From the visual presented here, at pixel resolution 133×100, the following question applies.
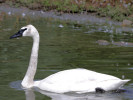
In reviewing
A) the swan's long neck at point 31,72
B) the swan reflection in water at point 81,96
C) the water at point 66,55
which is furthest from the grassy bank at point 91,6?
the swan reflection in water at point 81,96

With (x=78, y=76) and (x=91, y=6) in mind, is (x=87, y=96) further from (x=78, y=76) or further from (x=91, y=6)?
(x=91, y=6)

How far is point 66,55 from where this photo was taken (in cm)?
1262

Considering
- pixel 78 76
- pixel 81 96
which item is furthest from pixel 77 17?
pixel 81 96

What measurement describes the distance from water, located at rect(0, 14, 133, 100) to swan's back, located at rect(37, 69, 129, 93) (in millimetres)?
123

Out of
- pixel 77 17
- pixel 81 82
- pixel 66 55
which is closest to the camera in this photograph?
pixel 81 82

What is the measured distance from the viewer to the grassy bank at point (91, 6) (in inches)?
883

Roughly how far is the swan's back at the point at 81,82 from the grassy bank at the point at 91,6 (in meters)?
13.2

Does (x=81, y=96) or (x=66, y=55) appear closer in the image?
(x=81, y=96)

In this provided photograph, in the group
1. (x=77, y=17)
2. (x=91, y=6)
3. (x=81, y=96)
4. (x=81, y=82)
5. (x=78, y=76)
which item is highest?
(x=78, y=76)

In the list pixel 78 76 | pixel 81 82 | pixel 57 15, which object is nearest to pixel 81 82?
pixel 81 82

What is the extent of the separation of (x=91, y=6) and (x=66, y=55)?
459 inches

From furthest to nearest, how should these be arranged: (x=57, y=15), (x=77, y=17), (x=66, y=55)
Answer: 1. (x=57, y=15)
2. (x=77, y=17)
3. (x=66, y=55)

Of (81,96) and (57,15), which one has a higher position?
(81,96)

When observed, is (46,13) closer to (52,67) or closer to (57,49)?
(57,49)
